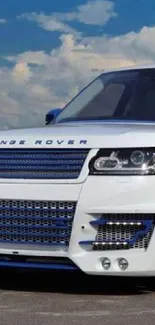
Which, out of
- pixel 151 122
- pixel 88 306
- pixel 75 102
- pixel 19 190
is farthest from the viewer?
pixel 75 102

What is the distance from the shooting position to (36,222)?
6.32m

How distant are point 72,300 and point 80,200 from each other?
2.57 feet

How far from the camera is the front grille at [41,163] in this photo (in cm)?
624

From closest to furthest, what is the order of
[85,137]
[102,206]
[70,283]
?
[102,206] < [85,137] < [70,283]

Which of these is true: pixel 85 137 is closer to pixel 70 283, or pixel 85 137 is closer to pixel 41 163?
pixel 41 163

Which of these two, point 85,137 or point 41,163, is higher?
point 85,137

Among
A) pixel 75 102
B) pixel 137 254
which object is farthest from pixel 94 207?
pixel 75 102

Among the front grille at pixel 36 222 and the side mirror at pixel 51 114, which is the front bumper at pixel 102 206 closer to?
the front grille at pixel 36 222

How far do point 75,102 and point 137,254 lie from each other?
2.62 meters

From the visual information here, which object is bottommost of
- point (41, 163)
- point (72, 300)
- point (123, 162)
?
point (72, 300)

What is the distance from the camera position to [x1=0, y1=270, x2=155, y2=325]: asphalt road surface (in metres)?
5.49

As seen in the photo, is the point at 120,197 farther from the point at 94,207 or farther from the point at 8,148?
the point at 8,148

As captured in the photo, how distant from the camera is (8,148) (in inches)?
258

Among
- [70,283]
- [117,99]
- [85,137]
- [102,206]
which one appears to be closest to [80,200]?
[102,206]
